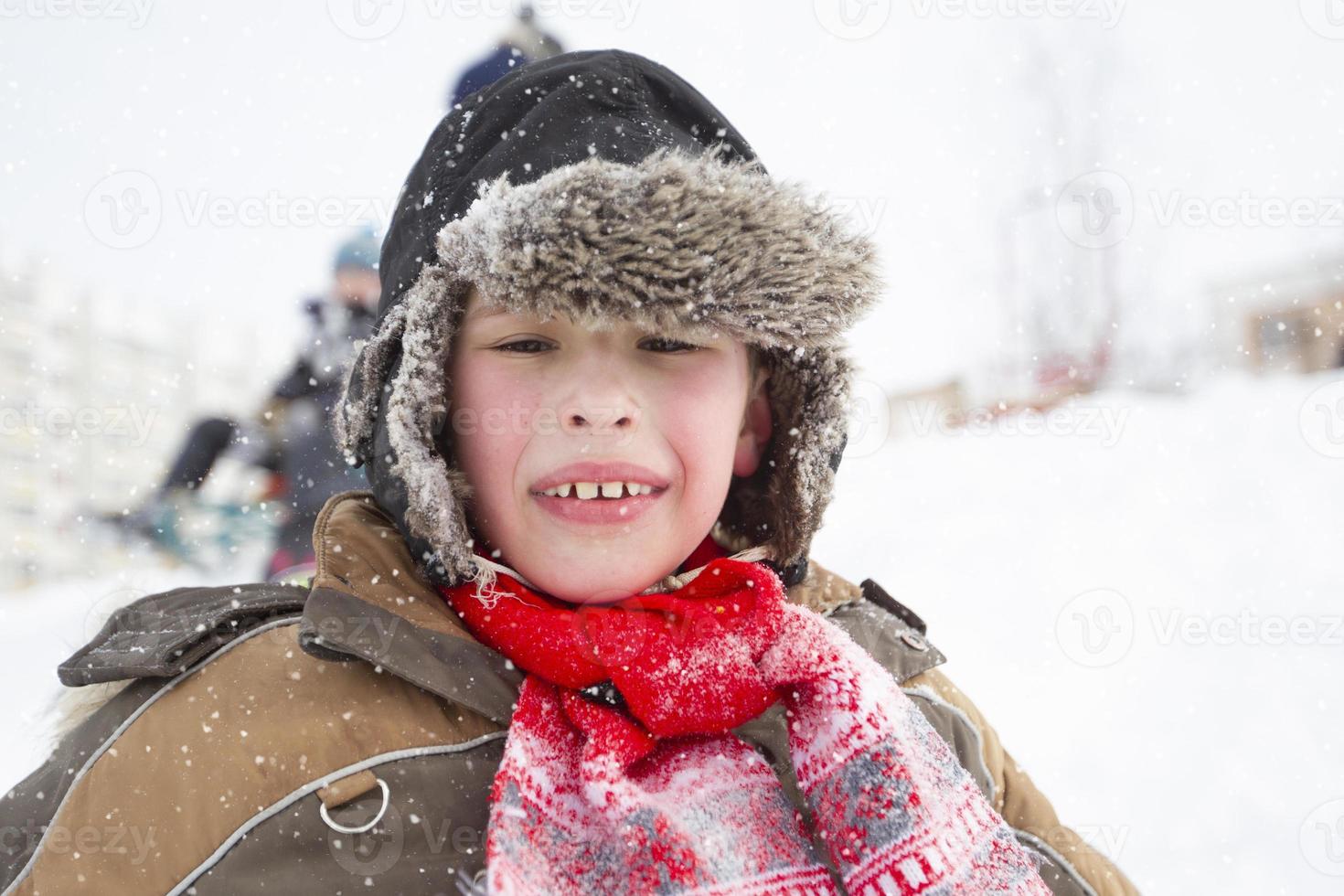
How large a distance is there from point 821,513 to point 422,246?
862mm

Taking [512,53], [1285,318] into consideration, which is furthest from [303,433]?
[1285,318]

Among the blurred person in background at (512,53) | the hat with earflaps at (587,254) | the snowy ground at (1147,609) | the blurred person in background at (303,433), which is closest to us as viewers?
the hat with earflaps at (587,254)

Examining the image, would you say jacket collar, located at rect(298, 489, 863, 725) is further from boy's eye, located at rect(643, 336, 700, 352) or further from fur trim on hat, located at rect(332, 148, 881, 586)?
boy's eye, located at rect(643, 336, 700, 352)

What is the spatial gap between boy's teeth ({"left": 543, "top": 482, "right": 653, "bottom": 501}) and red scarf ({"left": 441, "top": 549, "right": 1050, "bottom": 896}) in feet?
0.54

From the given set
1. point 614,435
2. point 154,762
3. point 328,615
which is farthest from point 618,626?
point 154,762

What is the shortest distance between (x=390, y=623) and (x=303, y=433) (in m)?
2.83

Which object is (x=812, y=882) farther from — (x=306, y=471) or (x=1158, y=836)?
(x=306, y=471)

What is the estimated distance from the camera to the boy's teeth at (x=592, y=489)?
1384 millimetres

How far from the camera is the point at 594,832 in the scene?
117 cm

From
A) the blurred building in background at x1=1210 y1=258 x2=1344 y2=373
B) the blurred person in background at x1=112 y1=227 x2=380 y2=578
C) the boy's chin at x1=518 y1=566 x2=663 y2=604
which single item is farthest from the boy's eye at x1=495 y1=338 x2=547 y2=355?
the blurred building in background at x1=1210 y1=258 x2=1344 y2=373

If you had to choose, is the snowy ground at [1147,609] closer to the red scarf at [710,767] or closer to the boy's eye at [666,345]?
the red scarf at [710,767]

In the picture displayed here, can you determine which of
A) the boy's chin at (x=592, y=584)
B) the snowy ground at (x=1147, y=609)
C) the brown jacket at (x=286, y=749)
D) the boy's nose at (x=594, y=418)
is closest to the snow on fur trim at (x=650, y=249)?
the boy's nose at (x=594, y=418)

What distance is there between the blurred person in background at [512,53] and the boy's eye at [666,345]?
7.09ft

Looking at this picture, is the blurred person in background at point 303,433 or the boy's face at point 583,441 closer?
the boy's face at point 583,441
